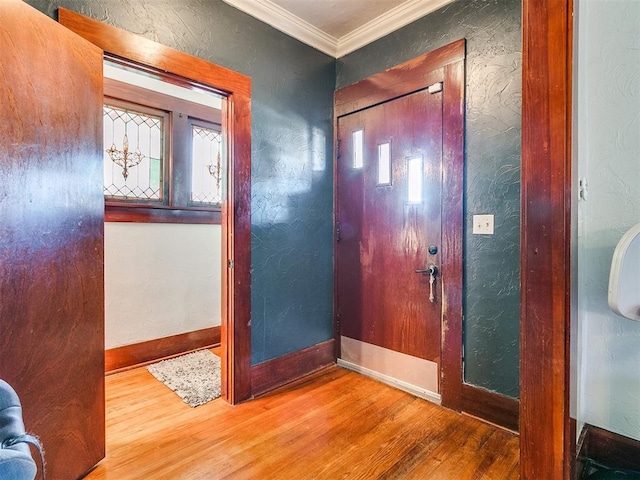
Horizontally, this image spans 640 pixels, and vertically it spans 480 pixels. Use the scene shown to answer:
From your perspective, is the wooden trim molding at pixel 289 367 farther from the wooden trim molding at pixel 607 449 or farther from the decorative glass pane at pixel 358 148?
the wooden trim molding at pixel 607 449

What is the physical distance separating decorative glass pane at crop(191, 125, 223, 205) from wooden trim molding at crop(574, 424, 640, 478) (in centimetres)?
329

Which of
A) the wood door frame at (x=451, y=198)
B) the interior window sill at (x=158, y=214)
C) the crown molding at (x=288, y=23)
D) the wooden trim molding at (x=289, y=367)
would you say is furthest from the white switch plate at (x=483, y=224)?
the interior window sill at (x=158, y=214)

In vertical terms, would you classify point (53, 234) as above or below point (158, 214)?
below

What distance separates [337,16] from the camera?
2408 millimetres

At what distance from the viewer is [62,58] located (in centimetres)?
143

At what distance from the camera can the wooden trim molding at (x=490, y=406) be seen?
6.22 ft

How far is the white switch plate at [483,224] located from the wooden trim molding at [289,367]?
1493 mm

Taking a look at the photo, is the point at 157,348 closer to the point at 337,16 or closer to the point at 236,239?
the point at 236,239

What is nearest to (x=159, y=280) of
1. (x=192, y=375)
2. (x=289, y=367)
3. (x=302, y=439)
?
(x=192, y=375)

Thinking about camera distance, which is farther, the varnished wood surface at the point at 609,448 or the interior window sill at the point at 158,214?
the interior window sill at the point at 158,214

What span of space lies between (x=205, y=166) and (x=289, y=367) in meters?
2.13

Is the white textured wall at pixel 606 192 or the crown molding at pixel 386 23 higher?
the crown molding at pixel 386 23

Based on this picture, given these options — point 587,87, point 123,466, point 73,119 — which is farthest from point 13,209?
point 587,87

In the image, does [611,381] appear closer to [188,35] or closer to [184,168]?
[188,35]
